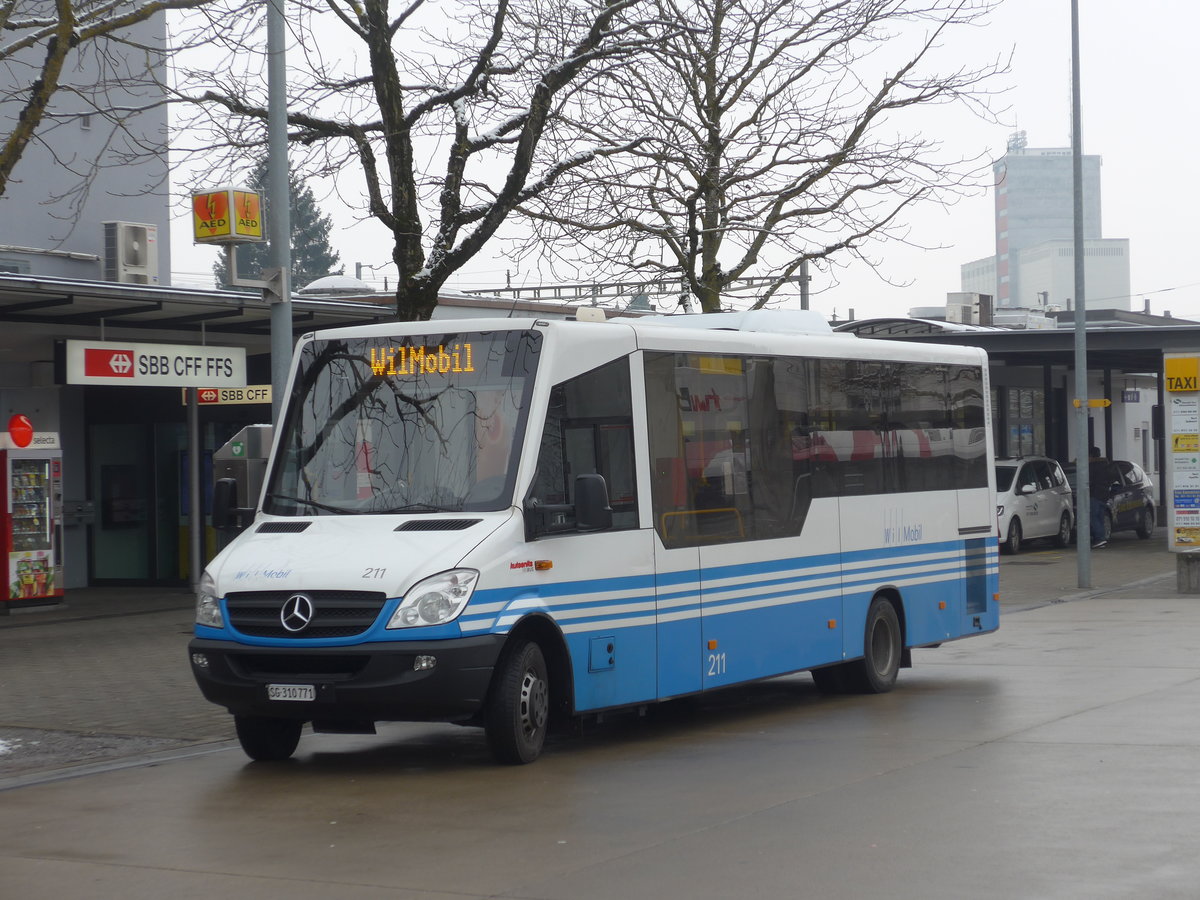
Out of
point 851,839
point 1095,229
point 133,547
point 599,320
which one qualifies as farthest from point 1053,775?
point 1095,229

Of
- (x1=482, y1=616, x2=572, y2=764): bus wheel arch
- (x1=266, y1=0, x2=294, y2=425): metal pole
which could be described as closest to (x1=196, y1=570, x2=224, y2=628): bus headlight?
(x1=482, y1=616, x2=572, y2=764): bus wheel arch

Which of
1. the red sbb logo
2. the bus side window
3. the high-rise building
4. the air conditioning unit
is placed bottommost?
the bus side window

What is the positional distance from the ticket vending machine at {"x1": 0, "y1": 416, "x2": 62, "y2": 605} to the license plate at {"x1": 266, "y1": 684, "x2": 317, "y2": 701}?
44.2ft

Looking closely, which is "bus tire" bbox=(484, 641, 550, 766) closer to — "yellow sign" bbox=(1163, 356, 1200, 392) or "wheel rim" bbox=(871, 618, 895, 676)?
"wheel rim" bbox=(871, 618, 895, 676)

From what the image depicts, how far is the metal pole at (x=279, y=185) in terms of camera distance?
13.4m

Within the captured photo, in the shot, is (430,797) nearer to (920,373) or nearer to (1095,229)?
(920,373)

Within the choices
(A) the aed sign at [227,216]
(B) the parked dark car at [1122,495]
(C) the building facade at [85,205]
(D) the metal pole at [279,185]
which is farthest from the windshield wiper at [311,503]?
(B) the parked dark car at [1122,495]

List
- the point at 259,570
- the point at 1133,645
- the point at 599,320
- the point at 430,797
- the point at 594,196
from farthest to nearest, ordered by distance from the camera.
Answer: the point at 594,196, the point at 1133,645, the point at 599,320, the point at 259,570, the point at 430,797

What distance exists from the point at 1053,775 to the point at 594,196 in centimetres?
1057

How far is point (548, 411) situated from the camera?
33.1ft

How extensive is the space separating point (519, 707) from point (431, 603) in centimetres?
87

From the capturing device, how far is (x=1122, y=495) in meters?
35.4

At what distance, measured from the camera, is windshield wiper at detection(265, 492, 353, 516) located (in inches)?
403

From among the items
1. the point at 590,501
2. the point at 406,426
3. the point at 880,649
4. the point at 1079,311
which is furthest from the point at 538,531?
the point at 1079,311
